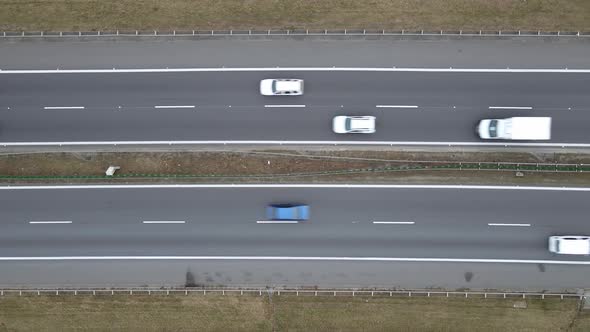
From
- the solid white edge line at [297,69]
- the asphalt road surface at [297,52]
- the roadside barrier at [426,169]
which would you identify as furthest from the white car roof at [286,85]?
the roadside barrier at [426,169]

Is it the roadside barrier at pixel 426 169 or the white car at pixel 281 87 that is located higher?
the white car at pixel 281 87

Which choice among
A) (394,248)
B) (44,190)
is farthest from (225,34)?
(394,248)

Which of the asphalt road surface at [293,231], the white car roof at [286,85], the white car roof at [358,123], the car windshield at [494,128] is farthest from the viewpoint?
the asphalt road surface at [293,231]

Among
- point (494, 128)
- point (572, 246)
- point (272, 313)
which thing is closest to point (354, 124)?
point (494, 128)

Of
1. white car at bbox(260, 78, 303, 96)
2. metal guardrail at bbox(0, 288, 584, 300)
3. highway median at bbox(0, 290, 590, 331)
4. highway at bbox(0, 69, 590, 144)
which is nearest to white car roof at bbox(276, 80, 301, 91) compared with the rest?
white car at bbox(260, 78, 303, 96)

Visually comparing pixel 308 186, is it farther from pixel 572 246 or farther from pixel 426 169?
pixel 572 246

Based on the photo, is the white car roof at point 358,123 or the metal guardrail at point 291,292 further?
the metal guardrail at point 291,292

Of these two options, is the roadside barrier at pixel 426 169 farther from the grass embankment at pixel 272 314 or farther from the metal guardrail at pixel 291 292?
the grass embankment at pixel 272 314

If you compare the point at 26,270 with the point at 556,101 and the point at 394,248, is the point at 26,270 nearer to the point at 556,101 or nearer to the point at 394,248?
the point at 394,248
